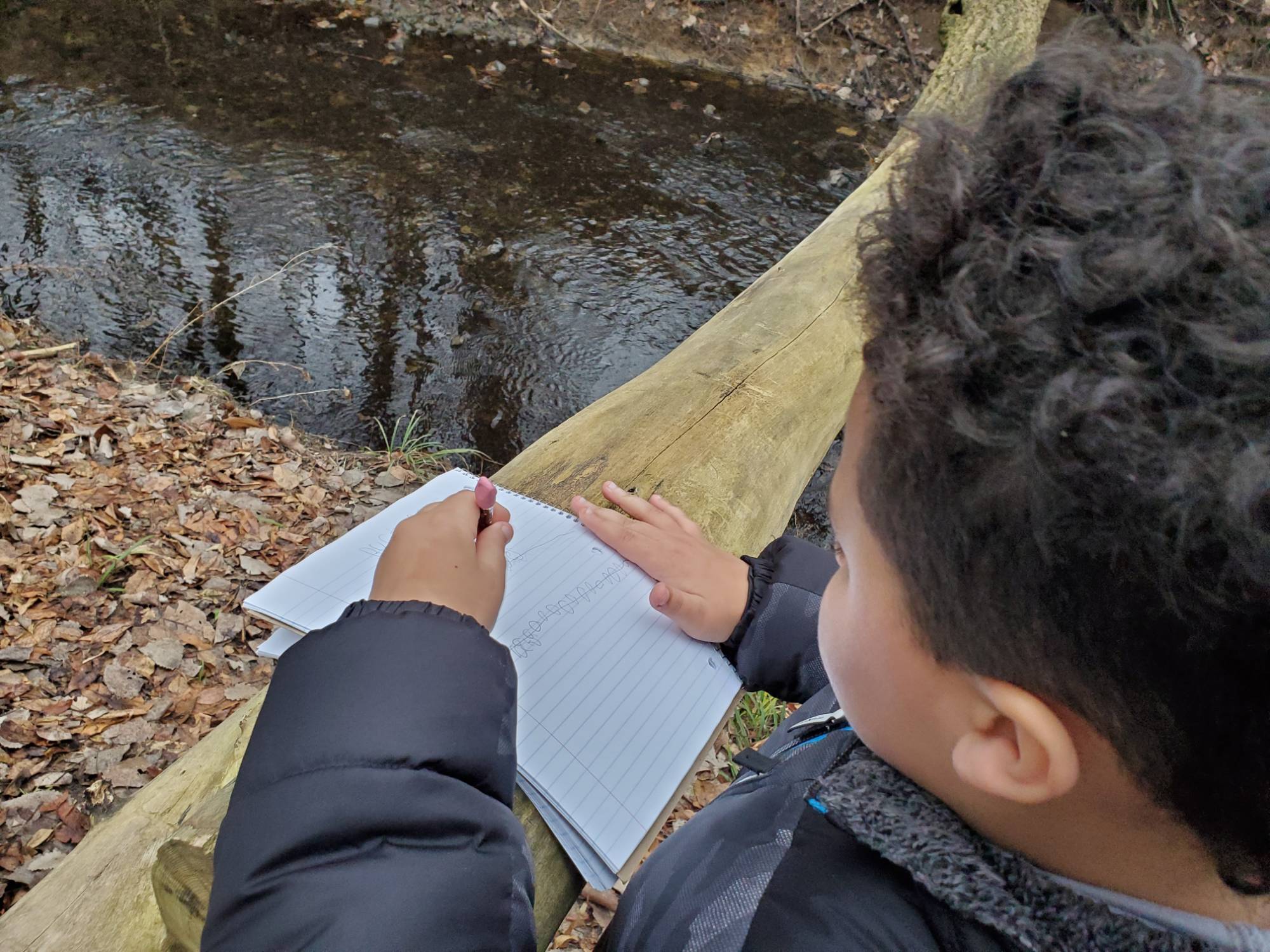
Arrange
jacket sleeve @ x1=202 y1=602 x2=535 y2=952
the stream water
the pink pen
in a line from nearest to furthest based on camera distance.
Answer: jacket sleeve @ x1=202 y1=602 x2=535 y2=952 → the pink pen → the stream water

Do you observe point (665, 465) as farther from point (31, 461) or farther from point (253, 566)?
point (31, 461)

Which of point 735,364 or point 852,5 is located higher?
point 852,5

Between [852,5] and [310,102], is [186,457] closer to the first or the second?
[310,102]

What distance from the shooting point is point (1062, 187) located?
529 millimetres

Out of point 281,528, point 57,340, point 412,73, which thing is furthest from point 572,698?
point 412,73

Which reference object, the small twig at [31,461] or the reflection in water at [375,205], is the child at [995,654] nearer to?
the small twig at [31,461]

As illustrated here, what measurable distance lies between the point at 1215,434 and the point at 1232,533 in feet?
0.19

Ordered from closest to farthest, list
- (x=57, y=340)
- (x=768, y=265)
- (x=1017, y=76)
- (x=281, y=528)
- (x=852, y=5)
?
1. (x=1017, y=76)
2. (x=281, y=528)
3. (x=57, y=340)
4. (x=768, y=265)
5. (x=852, y=5)

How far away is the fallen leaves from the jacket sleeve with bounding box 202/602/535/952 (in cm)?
121

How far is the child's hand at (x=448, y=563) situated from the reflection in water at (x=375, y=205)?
221 cm

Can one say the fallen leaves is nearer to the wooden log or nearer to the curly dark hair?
the wooden log

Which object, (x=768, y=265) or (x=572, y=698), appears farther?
(x=768, y=265)

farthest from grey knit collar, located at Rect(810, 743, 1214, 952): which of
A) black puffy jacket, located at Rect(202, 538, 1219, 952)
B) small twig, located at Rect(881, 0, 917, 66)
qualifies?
small twig, located at Rect(881, 0, 917, 66)

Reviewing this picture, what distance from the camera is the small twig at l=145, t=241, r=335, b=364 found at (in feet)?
10.7
